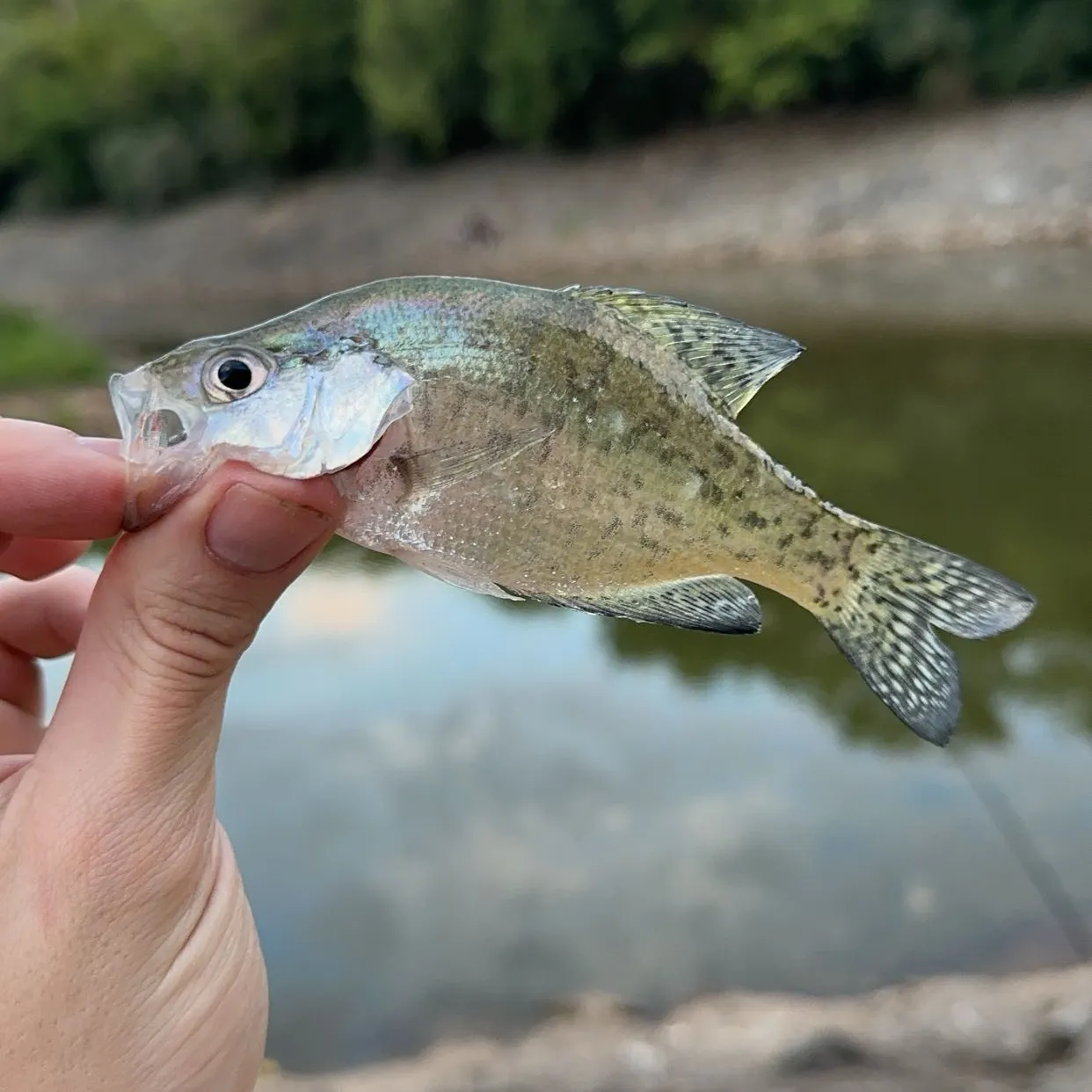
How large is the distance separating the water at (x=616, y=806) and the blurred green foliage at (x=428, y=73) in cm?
2669

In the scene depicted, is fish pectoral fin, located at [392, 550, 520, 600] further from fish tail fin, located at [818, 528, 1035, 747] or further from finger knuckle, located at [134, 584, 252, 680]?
fish tail fin, located at [818, 528, 1035, 747]

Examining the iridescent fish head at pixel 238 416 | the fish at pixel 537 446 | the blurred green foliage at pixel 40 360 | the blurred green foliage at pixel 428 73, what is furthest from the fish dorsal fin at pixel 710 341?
the blurred green foliage at pixel 428 73

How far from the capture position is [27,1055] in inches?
75.8

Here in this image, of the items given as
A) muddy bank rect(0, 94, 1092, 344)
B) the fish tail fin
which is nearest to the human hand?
the fish tail fin

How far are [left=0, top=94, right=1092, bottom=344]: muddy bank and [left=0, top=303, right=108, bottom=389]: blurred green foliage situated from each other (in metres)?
6.28

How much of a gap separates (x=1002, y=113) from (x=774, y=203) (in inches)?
275

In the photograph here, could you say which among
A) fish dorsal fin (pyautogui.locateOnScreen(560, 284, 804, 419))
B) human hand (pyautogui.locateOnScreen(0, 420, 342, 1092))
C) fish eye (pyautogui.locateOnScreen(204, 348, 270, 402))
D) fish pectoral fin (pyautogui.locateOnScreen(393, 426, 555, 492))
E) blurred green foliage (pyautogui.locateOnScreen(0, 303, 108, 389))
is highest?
fish dorsal fin (pyautogui.locateOnScreen(560, 284, 804, 419))

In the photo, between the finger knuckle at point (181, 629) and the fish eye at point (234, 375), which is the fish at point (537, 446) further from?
the finger knuckle at point (181, 629)

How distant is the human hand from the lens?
1925 mm

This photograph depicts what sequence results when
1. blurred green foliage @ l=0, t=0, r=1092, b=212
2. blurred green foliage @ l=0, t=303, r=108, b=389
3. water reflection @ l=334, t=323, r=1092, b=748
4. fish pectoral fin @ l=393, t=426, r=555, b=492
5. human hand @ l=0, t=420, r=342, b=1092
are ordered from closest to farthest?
human hand @ l=0, t=420, r=342, b=1092, fish pectoral fin @ l=393, t=426, r=555, b=492, water reflection @ l=334, t=323, r=1092, b=748, blurred green foliage @ l=0, t=303, r=108, b=389, blurred green foliage @ l=0, t=0, r=1092, b=212

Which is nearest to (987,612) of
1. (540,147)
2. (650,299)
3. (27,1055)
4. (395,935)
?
(650,299)

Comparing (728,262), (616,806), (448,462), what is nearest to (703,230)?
(728,262)

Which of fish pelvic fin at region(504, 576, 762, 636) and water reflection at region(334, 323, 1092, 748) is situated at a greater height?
fish pelvic fin at region(504, 576, 762, 636)

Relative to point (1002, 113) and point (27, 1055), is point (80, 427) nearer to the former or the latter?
point (27, 1055)
